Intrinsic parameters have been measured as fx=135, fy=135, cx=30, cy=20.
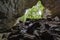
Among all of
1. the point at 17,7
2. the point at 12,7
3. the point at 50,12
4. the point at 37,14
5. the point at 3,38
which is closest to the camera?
the point at 12,7

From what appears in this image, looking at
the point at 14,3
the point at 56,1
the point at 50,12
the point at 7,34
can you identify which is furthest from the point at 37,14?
the point at 14,3

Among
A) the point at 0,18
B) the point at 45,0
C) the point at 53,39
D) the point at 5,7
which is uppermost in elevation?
the point at 45,0

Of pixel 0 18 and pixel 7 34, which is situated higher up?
pixel 0 18

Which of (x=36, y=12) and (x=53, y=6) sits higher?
(x=53, y=6)

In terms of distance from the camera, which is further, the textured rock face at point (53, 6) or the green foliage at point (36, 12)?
the green foliage at point (36, 12)

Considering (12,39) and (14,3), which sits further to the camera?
(12,39)

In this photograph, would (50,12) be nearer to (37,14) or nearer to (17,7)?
(37,14)

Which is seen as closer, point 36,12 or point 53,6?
point 53,6

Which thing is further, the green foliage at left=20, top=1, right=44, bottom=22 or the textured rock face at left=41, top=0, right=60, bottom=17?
the green foliage at left=20, top=1, right=44, bottom=22

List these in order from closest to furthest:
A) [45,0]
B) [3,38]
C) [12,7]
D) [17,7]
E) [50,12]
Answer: [12,7] < [17,7] < [3,38] < [45,0] < [50,12]
